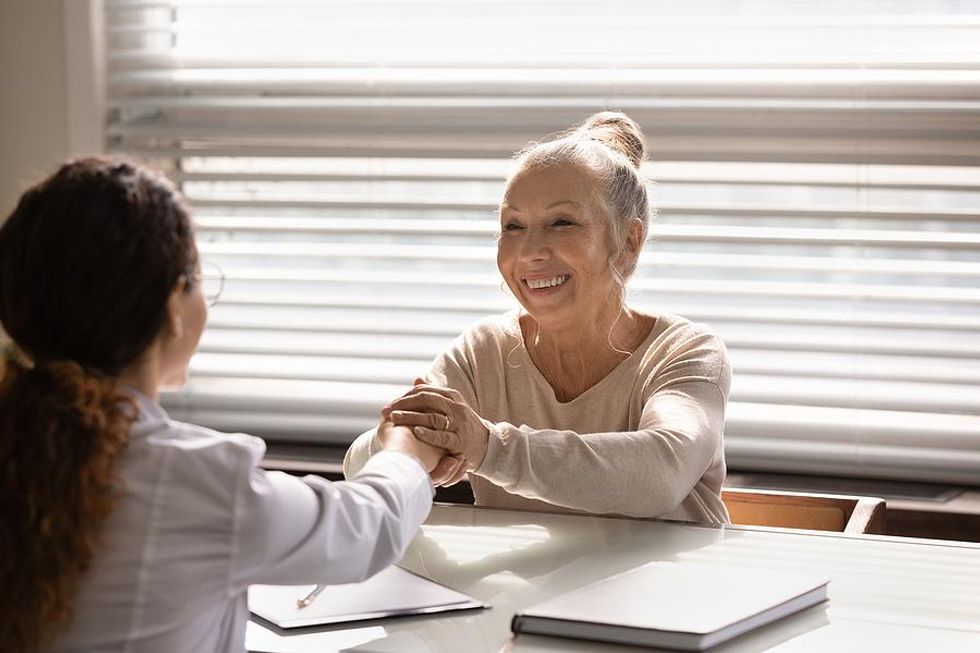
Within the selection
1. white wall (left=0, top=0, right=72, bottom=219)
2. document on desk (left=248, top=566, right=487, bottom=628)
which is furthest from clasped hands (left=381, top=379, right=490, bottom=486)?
white wall (left=0, top=0, right=72, bottom=219)

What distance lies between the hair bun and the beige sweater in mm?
322

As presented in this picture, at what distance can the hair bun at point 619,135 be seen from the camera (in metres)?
2.36

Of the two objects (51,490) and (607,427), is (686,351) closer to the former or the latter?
(607,427)

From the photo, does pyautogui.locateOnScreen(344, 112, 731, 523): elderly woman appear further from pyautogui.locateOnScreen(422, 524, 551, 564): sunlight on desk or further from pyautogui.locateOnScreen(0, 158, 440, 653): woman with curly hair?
pyautogui.locateOnScreen(0, 158, 440, 653): woman with curly hair

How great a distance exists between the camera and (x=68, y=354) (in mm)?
1143

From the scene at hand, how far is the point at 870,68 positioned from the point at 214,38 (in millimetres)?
1692

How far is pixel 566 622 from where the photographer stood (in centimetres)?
133

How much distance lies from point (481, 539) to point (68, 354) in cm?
80

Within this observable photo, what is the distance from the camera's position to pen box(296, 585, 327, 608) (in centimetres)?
145

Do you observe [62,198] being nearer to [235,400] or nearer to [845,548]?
[845,548]

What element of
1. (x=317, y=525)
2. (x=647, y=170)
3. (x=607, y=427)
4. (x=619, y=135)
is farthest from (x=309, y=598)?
(x=647, y=170)

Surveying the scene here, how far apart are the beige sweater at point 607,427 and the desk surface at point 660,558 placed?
6 cm

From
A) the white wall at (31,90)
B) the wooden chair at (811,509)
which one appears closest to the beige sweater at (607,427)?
the wooden chair at (811,509)

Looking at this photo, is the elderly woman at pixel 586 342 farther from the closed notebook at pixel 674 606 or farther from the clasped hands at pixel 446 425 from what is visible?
the closed notebook at pixel 674 606
